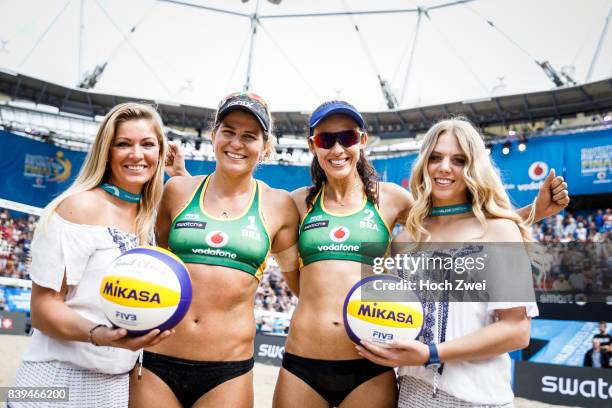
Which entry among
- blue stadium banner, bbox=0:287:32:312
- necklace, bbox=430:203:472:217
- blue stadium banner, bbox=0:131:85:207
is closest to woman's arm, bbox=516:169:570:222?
necklace, bbox=430:203:472:217

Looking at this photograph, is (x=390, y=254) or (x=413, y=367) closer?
(x=413, y=367)

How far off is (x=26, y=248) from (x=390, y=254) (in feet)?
59.0

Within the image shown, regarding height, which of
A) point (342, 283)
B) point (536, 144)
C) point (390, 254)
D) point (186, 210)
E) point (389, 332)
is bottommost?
point (389, 332)

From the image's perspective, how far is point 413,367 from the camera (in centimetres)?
247

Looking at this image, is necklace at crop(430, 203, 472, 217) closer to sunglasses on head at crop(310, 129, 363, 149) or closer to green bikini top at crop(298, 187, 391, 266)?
green bikini top at crop(298, 187, 391, 266)

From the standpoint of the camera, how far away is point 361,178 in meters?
3.31

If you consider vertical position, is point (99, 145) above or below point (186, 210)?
above

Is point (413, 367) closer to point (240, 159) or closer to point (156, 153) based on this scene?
point (240, 159)

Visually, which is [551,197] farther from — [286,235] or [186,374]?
[186,374]

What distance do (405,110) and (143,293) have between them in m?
18.8

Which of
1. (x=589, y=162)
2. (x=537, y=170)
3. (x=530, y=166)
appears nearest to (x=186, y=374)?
(x=589, y=162)

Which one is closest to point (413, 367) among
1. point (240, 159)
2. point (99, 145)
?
point (240, 159)

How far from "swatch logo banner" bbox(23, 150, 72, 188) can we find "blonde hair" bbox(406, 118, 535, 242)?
2043 cm

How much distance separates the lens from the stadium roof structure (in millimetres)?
16297
